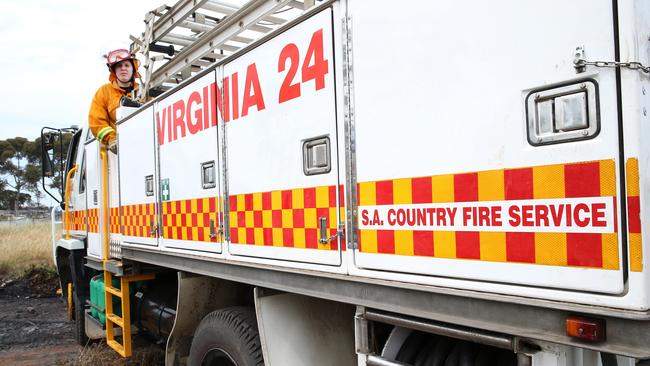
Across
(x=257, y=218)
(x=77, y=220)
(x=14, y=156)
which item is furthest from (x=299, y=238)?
(x=14, y=156)

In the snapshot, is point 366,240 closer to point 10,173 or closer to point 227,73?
point 227,73

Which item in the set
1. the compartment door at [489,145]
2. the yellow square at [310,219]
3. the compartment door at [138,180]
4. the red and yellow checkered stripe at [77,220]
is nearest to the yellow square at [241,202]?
the yellow square at [310,219]

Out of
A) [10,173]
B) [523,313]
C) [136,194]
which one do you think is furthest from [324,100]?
[10,173]

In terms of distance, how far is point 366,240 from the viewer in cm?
193

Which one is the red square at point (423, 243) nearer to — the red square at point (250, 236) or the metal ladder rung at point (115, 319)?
the red square at point (250, 236)

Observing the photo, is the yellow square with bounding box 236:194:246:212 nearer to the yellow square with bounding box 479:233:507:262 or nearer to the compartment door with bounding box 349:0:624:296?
the compartment door with bounding box 349:0:624:296

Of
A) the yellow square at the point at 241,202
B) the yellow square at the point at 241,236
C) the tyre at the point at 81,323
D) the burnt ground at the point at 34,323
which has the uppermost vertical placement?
the yellow square at the point at 241,202

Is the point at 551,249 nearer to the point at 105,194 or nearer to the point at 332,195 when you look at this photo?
the point at 332,195

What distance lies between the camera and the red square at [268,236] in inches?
96.7

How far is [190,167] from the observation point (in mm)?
3217

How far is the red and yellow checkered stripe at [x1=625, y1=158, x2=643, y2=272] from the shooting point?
124 centimetres

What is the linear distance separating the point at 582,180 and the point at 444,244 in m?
0.47

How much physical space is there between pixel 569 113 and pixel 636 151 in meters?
0.19

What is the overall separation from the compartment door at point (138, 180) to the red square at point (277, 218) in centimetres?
162
